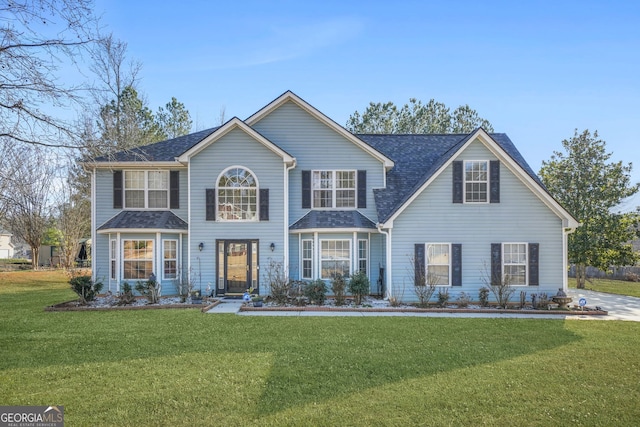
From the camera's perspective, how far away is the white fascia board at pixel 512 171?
45.1 feet

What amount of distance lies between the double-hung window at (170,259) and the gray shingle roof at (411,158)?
8315 mm

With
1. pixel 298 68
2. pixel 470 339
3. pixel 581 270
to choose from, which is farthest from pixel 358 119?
pixel 470 339

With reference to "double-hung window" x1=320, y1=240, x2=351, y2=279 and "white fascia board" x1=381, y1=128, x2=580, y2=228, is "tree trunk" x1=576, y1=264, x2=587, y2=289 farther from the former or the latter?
"double-hung window" x1=320, y1=240, x2=351, y2=279

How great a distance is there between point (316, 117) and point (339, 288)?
7176 mm

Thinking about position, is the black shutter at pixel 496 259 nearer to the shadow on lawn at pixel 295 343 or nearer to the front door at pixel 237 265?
the shadow on lawn at pixel 295 343

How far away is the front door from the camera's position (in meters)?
15.2

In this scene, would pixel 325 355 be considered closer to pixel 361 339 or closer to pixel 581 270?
pixel 361 339

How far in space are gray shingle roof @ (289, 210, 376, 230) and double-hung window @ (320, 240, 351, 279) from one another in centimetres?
70

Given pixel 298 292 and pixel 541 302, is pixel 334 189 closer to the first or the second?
pixel 298 292

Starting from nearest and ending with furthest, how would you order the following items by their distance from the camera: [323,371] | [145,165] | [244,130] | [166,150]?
[323,371]
[244,130]
[145,165]
[166,150]

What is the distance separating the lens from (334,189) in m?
16.0

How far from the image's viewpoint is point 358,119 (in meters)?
35.9

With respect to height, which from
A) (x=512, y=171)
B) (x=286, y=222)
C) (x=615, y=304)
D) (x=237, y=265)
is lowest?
(x=615, y=304)

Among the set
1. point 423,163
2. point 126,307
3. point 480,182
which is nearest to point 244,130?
→ point 126,307
